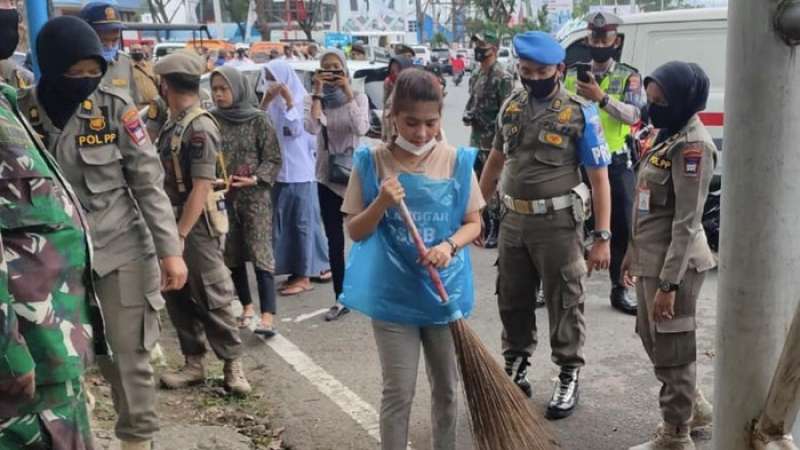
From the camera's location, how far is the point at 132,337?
3.22 m

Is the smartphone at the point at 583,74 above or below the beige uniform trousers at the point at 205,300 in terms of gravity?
above

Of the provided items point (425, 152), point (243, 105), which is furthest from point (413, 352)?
point (243, 105)

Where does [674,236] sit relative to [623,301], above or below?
above

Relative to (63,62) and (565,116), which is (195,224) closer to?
(63,62)

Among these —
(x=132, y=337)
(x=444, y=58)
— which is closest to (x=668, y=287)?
(x=132, y=337)

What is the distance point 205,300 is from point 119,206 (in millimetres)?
1224

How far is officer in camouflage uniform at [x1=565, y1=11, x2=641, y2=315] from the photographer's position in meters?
5.82

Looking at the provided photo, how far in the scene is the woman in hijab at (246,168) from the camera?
16.8 ft

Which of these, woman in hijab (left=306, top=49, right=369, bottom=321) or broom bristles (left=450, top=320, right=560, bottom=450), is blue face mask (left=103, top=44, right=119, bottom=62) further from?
broom bristles (left=450, top=320, right=560, bottom=450)

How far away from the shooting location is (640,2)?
21.9 metres

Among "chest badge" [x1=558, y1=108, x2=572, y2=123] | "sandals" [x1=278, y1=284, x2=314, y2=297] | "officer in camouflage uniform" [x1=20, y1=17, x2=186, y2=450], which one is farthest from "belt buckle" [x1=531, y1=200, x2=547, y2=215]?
"sandals" [x1=278, y1=284, x2=314, y2=297]

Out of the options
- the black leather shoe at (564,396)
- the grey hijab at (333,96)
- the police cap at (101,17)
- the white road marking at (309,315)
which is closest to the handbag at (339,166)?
the grey hijab at (333,96)

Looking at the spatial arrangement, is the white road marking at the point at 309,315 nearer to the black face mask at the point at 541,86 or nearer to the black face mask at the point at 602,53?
the black face mask at the point at 541,86

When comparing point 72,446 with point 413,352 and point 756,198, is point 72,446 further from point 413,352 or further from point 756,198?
point 756,198
